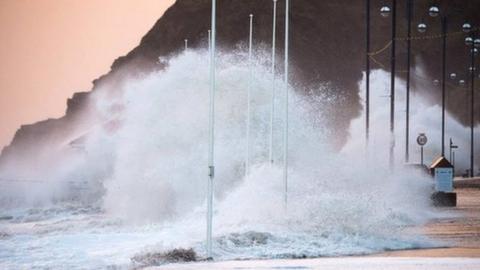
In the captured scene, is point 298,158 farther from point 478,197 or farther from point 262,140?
point 478,197

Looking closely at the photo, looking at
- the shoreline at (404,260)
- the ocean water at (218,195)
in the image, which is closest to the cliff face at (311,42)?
the ocean water at (218,195)

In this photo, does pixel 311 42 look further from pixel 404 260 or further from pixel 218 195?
pixel 404 260

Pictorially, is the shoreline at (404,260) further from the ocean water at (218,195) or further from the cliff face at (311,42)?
the cliff face at (311,42)

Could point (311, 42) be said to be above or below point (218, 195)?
above

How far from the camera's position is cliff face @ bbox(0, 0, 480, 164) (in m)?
152

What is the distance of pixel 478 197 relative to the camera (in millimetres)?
36188

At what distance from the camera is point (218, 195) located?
3569 cm

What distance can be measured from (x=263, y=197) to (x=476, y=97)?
101936 millimetres

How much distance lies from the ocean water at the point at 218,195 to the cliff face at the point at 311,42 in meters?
88.9

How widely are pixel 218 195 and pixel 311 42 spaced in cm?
15123

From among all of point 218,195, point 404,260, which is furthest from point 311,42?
point 404,260

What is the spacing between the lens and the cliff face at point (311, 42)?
15175 cm

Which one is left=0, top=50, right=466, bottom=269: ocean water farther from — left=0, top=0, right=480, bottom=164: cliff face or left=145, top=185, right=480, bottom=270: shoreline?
left=0, top=0, right=480, bottom=164: cliff face

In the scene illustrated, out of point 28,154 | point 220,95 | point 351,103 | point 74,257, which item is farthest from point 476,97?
point 74,257
